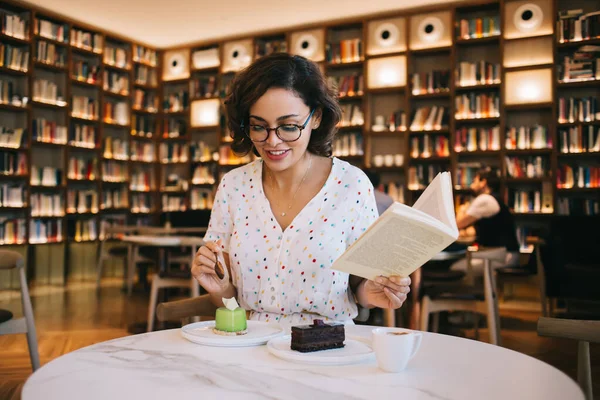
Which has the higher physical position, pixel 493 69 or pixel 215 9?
pixel 215 9

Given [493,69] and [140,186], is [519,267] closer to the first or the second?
[493,69]

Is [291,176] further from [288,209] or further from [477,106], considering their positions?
[477,106]

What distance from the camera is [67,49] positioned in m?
7.02

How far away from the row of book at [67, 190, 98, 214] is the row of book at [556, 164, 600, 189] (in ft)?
18.6

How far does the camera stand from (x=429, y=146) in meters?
6.54

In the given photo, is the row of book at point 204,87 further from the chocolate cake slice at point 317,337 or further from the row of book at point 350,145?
the chocolate cake slice at point 317,337

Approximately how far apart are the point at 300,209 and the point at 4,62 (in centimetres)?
603

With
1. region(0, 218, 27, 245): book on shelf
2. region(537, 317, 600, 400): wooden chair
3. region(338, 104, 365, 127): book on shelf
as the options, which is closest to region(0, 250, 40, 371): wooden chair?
region(537, 317, 600, 400): wooden chair

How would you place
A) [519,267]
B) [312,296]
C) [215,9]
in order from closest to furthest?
[312,296] → [519,267] → [215,9]

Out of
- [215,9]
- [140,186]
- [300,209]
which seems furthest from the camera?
[140,186]

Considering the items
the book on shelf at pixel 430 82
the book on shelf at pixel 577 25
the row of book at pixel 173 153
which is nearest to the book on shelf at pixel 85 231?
the row of book at pixel 173 153

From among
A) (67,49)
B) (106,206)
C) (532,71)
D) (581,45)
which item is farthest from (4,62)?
(581,45)

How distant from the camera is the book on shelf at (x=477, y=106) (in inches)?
245

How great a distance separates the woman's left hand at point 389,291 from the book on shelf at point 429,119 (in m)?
5.46
